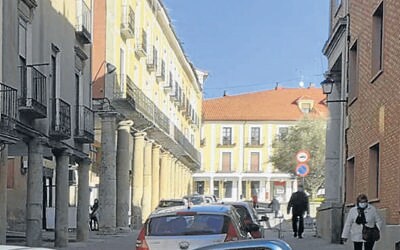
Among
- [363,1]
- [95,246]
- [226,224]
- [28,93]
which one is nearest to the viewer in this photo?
[226,224]

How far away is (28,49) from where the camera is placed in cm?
1881

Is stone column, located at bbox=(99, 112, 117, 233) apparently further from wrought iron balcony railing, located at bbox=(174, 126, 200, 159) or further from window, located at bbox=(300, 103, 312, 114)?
window, located at bbox=(300, 103, 312, 114)

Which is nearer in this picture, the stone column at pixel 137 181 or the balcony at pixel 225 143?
the stone column at pixel 137 181

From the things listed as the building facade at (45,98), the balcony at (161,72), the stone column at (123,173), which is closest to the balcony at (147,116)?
the stone column at (123,173)

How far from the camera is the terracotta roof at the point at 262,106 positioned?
101000 millimetres

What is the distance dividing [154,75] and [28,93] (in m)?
25.9

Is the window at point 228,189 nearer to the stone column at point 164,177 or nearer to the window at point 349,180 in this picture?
the stone column at point 164,177

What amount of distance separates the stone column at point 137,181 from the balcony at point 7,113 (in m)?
20.7

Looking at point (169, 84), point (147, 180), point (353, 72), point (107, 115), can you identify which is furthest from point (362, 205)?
point (169, 84)

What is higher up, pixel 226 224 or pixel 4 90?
pixel 4 90

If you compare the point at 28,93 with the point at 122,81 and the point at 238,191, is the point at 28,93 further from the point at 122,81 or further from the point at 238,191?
the point at 238,191

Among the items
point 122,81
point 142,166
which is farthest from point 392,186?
point 142,166

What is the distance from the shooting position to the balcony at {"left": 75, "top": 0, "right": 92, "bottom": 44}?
80.0 feet

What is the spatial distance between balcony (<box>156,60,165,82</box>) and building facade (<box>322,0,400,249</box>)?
2070cm
